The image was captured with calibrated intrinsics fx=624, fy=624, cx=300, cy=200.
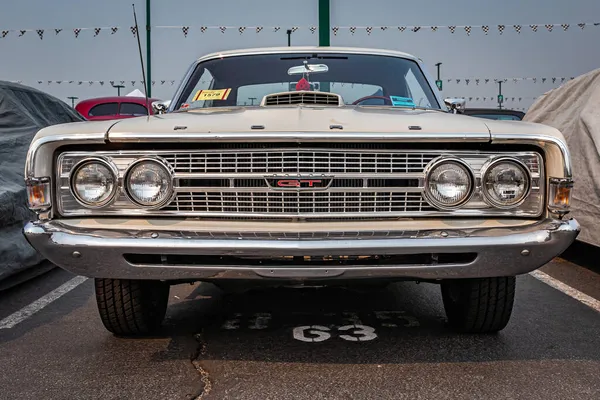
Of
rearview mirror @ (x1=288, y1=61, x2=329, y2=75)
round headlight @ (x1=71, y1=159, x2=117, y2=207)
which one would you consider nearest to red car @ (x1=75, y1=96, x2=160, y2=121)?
rearview mirror @ (x1=288, y1=61, x2=329, y2=75)

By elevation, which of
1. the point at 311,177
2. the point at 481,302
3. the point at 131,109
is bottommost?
the point at 481,302

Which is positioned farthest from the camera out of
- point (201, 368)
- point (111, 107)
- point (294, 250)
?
point (111, 107)

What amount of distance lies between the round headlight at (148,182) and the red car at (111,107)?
11.2m

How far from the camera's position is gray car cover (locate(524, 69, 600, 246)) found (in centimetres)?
465

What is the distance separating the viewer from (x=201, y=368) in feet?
9.29

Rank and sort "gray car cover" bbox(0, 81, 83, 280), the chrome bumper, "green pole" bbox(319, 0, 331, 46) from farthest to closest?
"green pole" bbox(319, 0, 331, 46) → "gray car cover" bbox(0, 81, 83, 280) → the chrome bumper

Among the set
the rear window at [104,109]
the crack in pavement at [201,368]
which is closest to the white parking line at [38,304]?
the crack in pavement at [201,368]

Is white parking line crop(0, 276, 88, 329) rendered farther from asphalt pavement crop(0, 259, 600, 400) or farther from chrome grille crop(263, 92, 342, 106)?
chrome grille crop(263, 92, 342, 106)

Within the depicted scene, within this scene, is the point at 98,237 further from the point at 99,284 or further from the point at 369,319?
the point at 369,319

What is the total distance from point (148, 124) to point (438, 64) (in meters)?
38.0

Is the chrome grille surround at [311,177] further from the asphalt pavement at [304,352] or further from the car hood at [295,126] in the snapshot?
the asphalt pavement at [304,352]

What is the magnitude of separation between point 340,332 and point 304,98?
131cm

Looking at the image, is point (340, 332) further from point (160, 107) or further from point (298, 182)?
point (160, 107)

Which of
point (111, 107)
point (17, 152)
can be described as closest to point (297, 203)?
point (17, 152)
